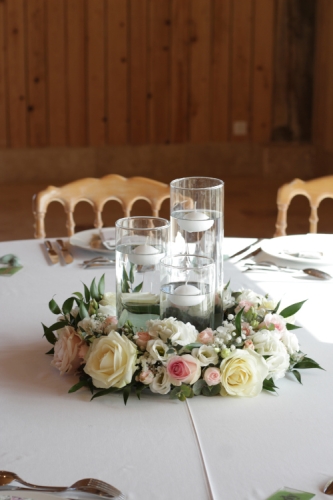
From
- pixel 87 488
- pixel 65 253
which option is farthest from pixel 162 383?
pixel 65 253

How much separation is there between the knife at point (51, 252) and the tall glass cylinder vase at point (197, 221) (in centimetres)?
60

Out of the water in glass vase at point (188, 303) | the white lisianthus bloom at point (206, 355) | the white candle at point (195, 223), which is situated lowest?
the white lisianthus bloom at point (206, 355)

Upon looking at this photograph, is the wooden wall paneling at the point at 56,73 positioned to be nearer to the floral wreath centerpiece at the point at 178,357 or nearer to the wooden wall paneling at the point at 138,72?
the wooden wall paneling at the point at 138,72

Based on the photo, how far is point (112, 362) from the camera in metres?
1.05

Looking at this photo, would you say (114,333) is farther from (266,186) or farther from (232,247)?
(266,186)

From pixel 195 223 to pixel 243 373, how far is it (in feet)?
1.02

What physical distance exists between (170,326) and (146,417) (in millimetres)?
139

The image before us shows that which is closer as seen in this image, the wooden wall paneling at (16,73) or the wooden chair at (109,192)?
the wooden chair at (109,192)

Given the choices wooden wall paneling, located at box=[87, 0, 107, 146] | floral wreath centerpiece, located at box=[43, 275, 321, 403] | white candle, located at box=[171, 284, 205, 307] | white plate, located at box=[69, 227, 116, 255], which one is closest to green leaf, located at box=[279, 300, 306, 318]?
floral wreath centerpiece, located at box=[43, 275, 321, 403]

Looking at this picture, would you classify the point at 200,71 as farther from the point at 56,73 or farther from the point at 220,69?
the point at 56,73

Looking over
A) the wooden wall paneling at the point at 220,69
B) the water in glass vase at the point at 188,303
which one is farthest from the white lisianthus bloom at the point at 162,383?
the wooden wall paneling at the point at 220,69

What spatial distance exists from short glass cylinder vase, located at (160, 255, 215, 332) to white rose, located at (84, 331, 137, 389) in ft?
0.34

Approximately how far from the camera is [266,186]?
593 cm

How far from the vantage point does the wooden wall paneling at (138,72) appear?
19.4ft
